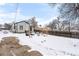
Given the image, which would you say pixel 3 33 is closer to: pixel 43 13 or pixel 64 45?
pixel 43 13

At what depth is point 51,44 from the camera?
3.03 feet

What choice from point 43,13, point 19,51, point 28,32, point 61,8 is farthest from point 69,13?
point 19,51

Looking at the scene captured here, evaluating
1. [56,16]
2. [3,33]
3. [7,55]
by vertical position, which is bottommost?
[7,55]

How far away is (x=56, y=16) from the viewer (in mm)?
943

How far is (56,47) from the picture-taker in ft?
3.04

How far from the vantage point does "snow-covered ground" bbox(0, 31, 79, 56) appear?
0.92 m

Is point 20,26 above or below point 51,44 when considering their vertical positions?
above

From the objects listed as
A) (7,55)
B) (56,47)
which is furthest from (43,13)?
(7,55)

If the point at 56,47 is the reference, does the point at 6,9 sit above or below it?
above

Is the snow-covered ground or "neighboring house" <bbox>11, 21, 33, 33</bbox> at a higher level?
"neighboring house" <bbox>11, 21, 33, 33</bbox>

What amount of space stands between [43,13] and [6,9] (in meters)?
0.22

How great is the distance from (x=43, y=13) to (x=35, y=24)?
0.08 metres

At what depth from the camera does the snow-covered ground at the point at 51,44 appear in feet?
3.01

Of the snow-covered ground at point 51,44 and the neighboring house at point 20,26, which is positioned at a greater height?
the neighboring house at point 20,26
